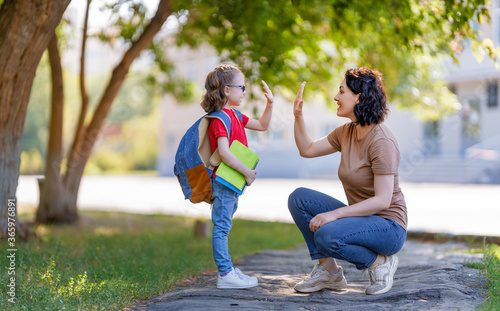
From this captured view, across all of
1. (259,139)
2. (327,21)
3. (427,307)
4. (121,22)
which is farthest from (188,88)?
(259,139)

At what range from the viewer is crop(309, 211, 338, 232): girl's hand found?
12.2 feet

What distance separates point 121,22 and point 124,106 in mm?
39965

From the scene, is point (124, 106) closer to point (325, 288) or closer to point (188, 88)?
point (188, 88)

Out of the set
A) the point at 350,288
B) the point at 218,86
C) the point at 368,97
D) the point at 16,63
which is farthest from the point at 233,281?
the point at 16,63

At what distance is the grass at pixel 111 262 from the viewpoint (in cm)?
368

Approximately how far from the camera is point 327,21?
9.48m

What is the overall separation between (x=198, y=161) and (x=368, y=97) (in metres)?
1.38

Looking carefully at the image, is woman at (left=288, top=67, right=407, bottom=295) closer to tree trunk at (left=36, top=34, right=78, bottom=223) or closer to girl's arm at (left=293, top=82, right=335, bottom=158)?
girl's arm at (left=293, top=82, right=335, bottom=158)

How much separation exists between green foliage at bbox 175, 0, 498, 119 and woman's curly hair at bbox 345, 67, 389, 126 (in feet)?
9.06

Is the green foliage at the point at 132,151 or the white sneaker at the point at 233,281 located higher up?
the green foliage at the point at 132,151

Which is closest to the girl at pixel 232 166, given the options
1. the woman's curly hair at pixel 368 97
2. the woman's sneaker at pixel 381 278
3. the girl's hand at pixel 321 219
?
the girl's hand at pixel 321 219

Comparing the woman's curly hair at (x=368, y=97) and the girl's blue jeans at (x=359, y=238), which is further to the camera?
the woman's curly hair at (x=368, y=97)

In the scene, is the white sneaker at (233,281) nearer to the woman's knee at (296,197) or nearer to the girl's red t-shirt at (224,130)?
the woman's knee at (296,197)

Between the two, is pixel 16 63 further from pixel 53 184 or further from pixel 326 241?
pixel 53 184
